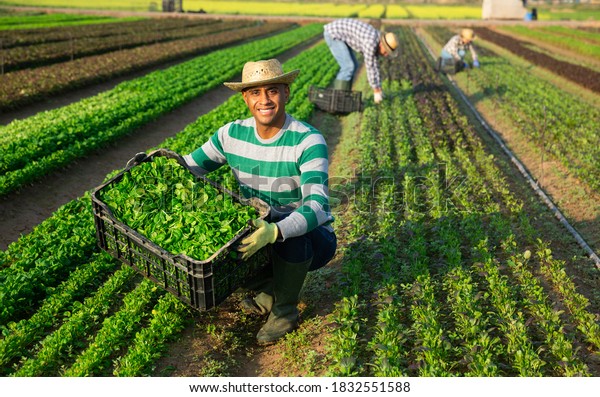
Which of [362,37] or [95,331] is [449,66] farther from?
[95,331]

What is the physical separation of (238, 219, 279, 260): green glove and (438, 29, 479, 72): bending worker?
14.1m

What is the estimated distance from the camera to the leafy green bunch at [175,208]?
3.76 metres

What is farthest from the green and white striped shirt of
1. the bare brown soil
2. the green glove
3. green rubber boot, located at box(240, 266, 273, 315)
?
the bare brown soil

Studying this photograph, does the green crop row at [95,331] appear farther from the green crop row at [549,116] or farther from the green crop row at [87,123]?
the green crop row at [549,116]

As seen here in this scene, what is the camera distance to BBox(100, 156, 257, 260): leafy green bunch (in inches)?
148

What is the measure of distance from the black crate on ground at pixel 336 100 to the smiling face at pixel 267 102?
821 centimetres

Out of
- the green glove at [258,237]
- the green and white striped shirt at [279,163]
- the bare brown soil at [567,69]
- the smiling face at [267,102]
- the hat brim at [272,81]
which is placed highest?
the hat brim at [272,81]

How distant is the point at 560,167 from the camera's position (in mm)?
9578

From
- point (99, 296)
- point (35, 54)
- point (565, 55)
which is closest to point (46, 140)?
point (99, 296)

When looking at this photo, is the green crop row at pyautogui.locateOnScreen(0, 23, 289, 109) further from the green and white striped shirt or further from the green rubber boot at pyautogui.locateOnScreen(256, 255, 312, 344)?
the green rubber boot at pyautogui.locateOnScreen(256, 255, 312, 344)

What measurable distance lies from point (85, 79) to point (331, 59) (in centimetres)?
1062

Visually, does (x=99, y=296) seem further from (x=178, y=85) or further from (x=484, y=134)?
(x=178, y=85)

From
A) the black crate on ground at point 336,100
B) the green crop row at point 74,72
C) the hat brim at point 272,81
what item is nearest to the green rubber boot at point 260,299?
the hat brim at point 272,81

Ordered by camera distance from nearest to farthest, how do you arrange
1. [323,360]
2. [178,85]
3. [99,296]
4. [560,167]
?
[323,360], [99,296], [560,167], [178,85]
